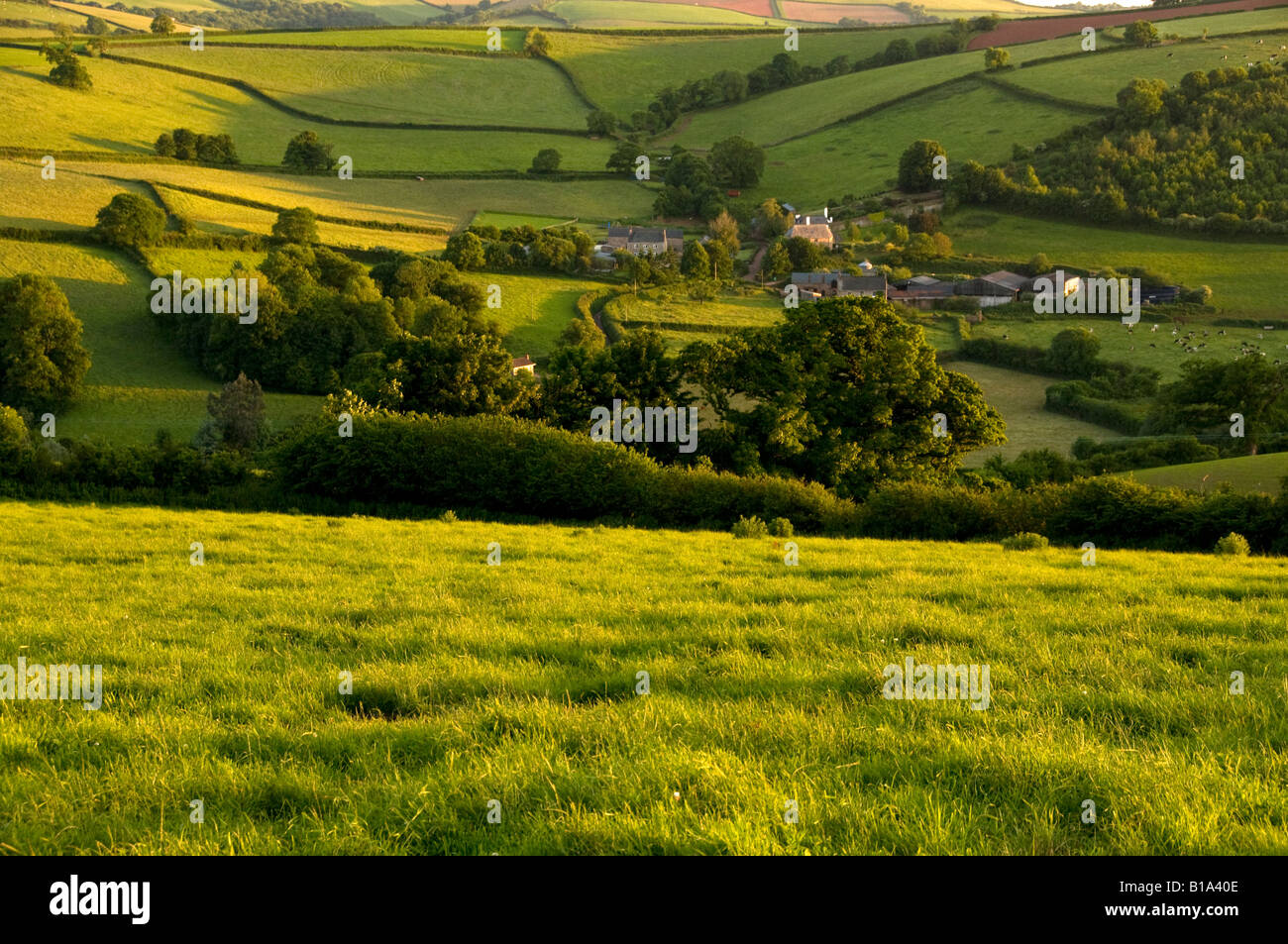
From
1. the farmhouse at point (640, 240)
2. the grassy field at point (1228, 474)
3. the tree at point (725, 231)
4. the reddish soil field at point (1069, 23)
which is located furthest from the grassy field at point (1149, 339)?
the reddish soil field at point (1069, 23)

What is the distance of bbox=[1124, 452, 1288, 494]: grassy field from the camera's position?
35.1 metres

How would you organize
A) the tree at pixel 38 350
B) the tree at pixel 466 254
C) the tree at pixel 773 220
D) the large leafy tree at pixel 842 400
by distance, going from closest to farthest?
1. the large leafy tree at pixel 842 400
2. the tree at pixel 38 350
3. the tree at pixel 466 254
4. the tree at pixel 773 220

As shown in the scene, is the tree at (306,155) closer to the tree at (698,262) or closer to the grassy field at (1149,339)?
the tree at (698,262)

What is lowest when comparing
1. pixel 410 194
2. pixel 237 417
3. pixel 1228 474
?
pixel 1228 474

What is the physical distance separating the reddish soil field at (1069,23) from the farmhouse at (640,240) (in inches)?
3682

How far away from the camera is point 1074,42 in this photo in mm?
166250

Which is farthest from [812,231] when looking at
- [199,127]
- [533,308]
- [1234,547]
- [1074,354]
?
[1234,547]

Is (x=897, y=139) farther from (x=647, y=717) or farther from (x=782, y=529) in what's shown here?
(x=647, y=717)

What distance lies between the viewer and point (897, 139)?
152 metres

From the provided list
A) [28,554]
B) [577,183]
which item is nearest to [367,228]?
[577,183]

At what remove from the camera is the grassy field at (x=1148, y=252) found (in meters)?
95.0

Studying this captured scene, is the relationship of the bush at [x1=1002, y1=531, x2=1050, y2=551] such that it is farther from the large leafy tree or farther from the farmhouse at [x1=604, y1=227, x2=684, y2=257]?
the farmhouse at [x1=604, y1=227, x2=684, y2=257]

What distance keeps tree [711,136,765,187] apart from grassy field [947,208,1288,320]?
111 feet

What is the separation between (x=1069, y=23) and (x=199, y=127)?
150m
